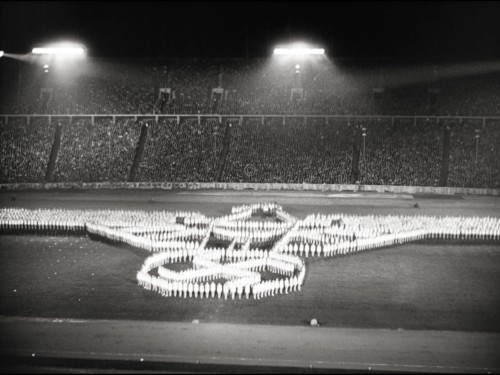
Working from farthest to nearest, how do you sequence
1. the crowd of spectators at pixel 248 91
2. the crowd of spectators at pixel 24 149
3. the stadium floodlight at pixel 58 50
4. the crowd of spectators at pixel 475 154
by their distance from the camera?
the stadium floodlight at pixel 58 50 < the crowd of spectators at pixel 248 91 < the crowd of spectators at pixel 24 149 < the crowd of spectators at pixel 475 154

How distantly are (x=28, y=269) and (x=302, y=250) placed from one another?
11.1 meters

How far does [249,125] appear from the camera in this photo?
5597 centimetres

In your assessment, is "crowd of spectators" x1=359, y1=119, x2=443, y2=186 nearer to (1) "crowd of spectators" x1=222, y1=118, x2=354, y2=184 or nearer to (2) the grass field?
(1) "crowd of spectators" x1=222, y1=118, x2=354, y2=184

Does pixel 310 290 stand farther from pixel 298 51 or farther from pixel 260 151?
pixel 298 51

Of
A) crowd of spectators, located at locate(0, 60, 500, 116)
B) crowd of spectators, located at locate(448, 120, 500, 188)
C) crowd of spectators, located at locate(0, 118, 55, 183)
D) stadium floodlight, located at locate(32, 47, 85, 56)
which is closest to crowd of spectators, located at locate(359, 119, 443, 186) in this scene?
crowd of spectators, located at locate(448, 120, 500, 188)

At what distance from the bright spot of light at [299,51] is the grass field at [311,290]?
121 ft

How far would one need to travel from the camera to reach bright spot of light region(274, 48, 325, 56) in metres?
60.6

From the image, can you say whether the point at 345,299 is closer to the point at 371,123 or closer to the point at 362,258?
the point at 362,258

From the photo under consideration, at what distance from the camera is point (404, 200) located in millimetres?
42906

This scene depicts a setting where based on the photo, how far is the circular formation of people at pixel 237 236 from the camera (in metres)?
19.9

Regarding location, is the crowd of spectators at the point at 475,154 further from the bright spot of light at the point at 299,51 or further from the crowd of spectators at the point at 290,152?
the bright spot of light at the point at 299,51

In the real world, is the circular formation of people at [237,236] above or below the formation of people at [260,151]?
below

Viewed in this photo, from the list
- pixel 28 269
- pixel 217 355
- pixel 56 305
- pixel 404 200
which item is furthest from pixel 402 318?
pixel 404 200

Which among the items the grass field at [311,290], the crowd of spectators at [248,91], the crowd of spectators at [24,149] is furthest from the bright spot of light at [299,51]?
the grass field at [311,290]
